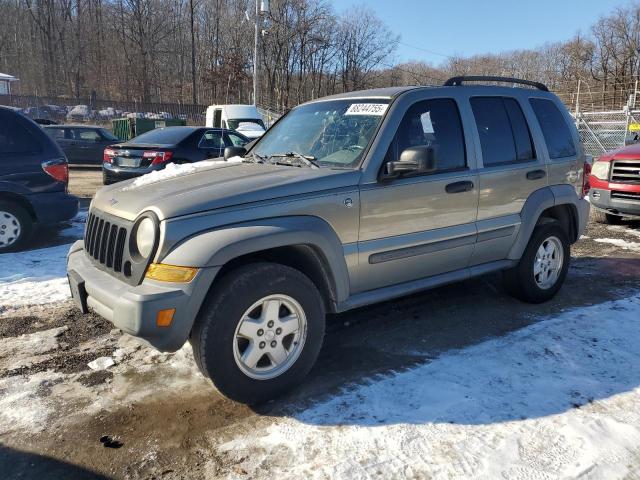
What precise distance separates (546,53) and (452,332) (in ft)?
215

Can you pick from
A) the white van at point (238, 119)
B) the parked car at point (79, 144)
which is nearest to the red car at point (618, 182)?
the white van at point (238, 119)

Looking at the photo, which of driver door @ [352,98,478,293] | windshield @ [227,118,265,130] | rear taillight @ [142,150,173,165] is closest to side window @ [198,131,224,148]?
rear taillight @ [142,150,173,165]

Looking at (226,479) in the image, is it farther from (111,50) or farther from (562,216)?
(111,50)

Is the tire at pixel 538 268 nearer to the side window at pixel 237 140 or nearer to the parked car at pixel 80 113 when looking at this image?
the side window at pixel 237 140

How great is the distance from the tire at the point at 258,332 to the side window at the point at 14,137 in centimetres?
493

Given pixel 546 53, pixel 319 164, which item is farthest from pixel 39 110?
pixel 546 53

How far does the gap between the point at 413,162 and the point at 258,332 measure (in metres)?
1.50

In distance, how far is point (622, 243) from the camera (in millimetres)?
7672

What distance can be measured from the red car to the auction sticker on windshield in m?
6.09

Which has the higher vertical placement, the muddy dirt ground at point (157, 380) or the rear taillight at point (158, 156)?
the rear taillight at point (158, 156)

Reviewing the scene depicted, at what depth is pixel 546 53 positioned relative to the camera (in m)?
60.5

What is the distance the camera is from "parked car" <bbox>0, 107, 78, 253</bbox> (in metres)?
6.40

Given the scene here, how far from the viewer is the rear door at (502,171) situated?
4.27 m

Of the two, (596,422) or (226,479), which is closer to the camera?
(226,479)
